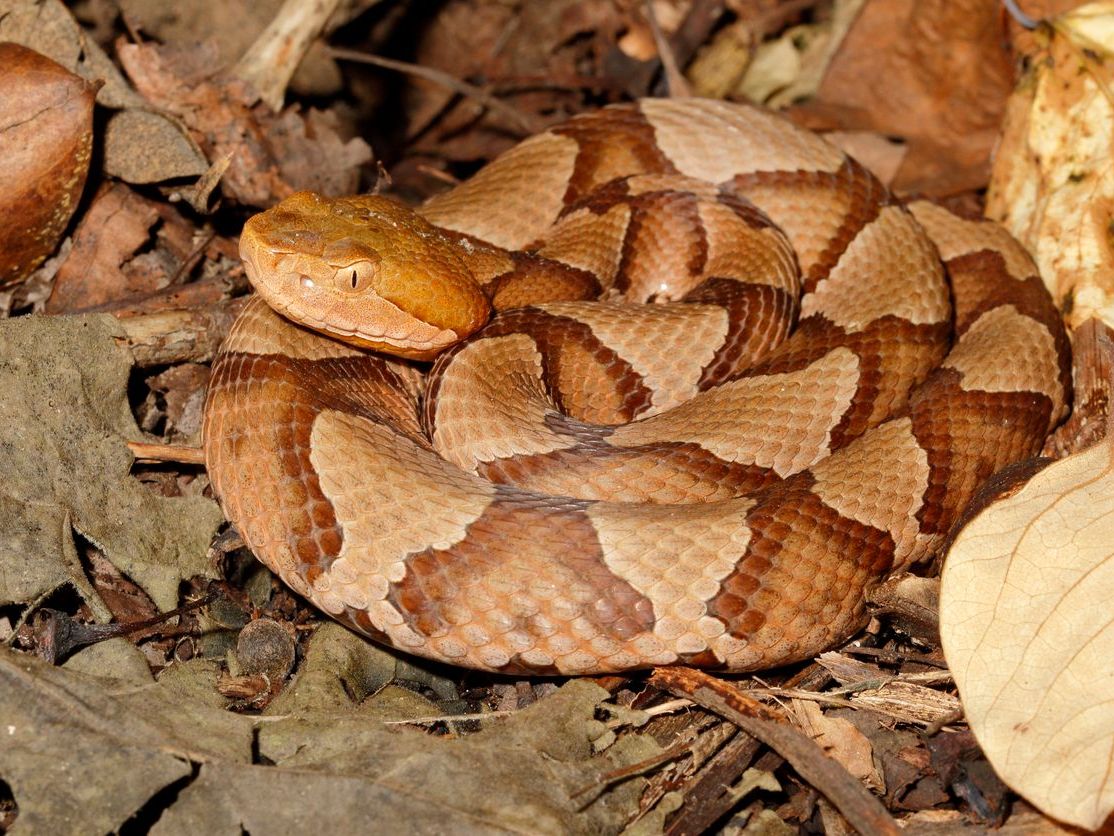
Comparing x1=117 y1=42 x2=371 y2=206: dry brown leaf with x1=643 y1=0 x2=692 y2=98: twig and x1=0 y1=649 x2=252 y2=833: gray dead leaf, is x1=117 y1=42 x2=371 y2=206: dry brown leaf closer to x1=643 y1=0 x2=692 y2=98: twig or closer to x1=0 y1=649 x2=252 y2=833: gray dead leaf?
x1=643 y1=0 x2=692 y2=98: twig

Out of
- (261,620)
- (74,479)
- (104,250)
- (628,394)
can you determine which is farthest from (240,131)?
(261,620)

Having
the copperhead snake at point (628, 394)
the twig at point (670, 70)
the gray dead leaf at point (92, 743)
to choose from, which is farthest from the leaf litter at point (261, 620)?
the twig at point (670, 70)

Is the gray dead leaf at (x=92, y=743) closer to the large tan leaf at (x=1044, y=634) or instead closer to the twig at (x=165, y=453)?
the twig at (x=165, y=453)

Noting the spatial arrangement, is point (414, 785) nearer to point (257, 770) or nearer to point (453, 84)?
point (257, 770)

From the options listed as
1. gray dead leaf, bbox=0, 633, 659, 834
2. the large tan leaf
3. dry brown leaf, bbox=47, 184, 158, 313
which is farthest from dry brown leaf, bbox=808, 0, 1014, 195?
gray dead leaf, bbox=0, 633, 659, 834

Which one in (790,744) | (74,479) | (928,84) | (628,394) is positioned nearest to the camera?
(790,744)

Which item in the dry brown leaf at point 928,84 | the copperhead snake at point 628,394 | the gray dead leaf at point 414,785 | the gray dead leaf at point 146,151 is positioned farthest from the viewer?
the dry brown leaf at point 928,84

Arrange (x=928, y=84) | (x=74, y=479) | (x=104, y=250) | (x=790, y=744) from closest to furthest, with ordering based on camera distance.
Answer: (x=790, y=744)
(x=74, y=479)
(x=104, y=250)
(x=928, y=84)

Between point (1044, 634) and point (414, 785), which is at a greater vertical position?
point (1044, 634)
